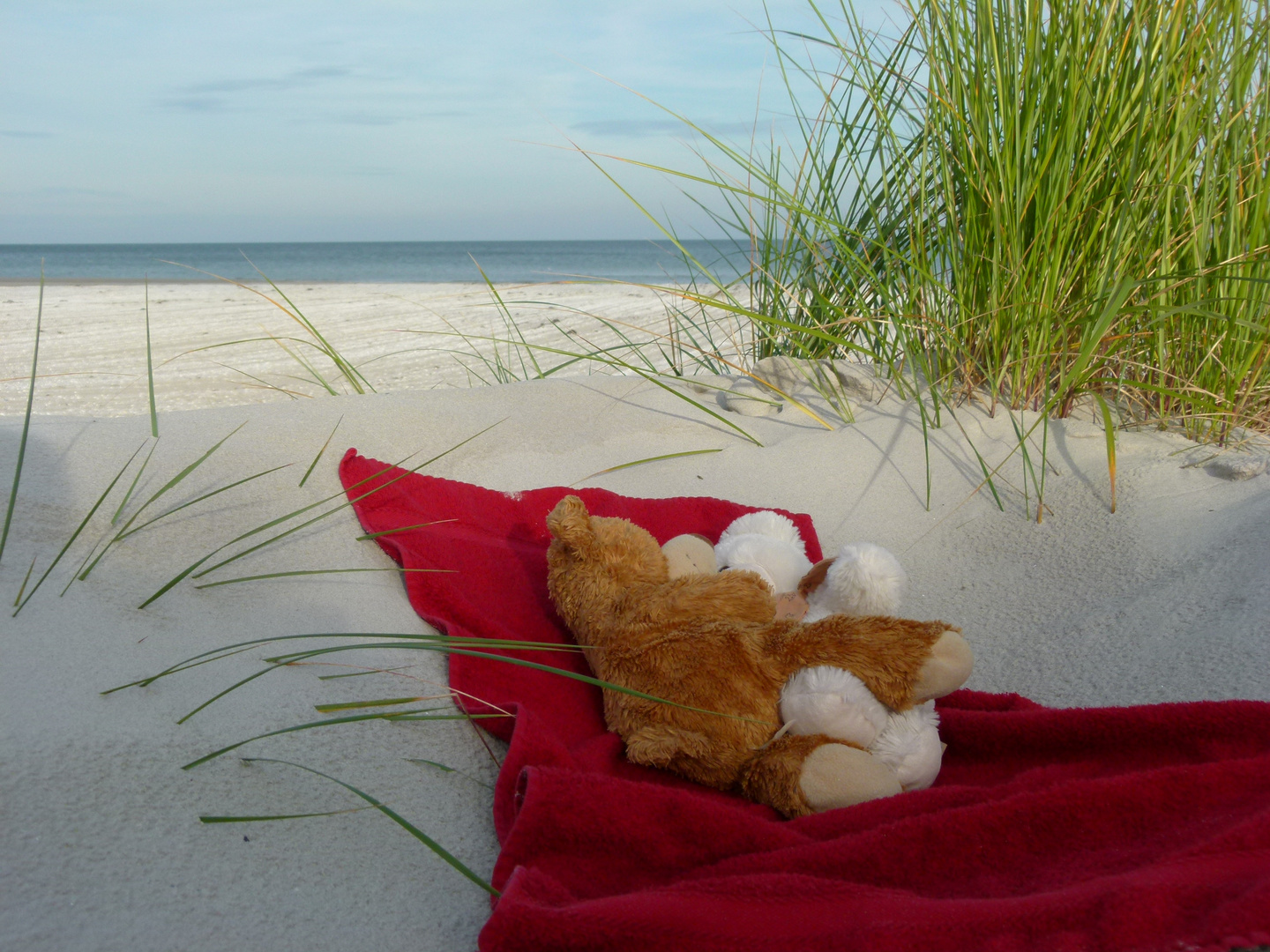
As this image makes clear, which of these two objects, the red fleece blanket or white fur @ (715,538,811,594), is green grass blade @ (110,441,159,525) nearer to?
the red fleece blanket

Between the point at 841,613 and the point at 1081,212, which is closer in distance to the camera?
the point at 841,613

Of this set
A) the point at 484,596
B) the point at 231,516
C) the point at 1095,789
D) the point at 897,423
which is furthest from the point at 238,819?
the point at 897,423

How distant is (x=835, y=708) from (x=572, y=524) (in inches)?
16.8

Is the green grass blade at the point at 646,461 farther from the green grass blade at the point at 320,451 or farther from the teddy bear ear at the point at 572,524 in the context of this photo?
the teddy bear ear at the point at 572,524

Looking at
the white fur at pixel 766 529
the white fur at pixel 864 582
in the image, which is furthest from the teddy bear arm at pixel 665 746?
the white fur at pixel 766 529

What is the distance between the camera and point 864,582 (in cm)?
111

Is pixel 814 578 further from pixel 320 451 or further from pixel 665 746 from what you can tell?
pixel 320 451

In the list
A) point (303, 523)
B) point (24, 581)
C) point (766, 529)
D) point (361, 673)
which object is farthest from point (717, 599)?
point (24, 581)

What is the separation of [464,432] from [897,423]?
0.98m

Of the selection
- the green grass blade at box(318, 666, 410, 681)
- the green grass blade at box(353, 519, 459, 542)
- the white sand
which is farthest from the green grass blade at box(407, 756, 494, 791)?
the green grass blade at box(353, 519, 459, 542)

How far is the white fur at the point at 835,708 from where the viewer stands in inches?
37.5

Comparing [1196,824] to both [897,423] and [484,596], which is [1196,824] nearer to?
[484,596]

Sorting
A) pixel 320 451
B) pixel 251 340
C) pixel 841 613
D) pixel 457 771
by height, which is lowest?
pixel 457 771

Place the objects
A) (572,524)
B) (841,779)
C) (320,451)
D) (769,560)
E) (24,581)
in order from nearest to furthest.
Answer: (841,779) < (24,581) < (572,524) < (769,560) < (320,451)
